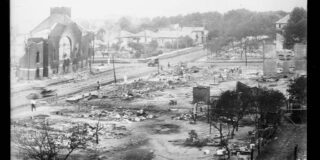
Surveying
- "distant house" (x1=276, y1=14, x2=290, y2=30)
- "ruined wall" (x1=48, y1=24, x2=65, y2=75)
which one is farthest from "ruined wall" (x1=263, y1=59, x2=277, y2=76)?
"ruined wall" (x1=48, y1=24, x2=65, y2=75)

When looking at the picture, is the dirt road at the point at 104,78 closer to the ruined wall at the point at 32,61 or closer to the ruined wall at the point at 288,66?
the ruined wall at the point at 32,61

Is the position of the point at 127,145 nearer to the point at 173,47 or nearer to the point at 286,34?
the point at 173,47

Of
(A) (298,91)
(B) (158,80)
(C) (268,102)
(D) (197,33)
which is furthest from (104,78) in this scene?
(A) (298,91)

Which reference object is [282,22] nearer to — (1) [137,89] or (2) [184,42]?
(2) [184,42]

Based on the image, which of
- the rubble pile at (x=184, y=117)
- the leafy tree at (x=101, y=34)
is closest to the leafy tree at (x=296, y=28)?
the rubble pile at (x=184, y=117)

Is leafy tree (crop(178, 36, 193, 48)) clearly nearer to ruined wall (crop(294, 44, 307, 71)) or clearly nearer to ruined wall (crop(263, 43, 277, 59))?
ruined wall (crop(263, 43, 277, 59))
